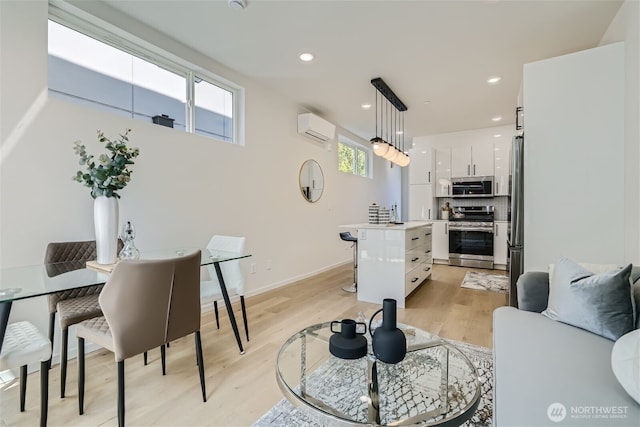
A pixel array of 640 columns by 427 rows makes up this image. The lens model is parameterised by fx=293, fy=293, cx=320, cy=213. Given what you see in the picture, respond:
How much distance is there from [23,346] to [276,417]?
4.07 feet

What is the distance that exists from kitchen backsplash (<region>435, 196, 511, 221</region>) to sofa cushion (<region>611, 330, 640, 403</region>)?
4.89 meters

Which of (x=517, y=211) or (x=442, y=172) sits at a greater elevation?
(x=442, y=172)

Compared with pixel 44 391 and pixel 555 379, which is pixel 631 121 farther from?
pixel 44 391

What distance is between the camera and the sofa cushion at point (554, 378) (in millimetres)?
945

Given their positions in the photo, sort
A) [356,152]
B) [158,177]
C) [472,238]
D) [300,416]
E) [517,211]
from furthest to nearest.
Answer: [356,152], [472,238], [517,211], [158,177], [300,416]

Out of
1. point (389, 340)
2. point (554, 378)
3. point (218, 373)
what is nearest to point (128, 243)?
point (218, 373)

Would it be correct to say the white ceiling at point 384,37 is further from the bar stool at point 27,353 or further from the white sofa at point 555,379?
the bar stool at point 27,353

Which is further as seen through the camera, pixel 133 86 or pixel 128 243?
pixel 133 86

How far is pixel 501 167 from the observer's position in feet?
18.0

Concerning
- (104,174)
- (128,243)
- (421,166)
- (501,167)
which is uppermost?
(421,166)

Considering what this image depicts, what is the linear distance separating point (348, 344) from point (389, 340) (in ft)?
0.60

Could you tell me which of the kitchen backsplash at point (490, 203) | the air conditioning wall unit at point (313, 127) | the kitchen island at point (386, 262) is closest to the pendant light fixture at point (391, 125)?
the air conditioning wall unit at point (313, 127)

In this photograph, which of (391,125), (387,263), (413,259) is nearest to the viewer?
(387,263)

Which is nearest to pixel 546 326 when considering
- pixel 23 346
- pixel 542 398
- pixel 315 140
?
pixel 542 398
